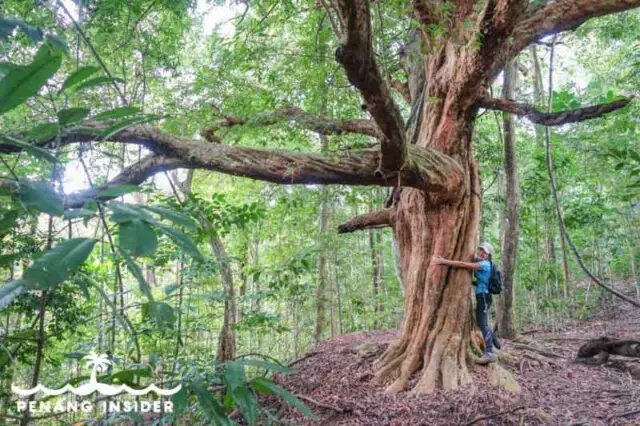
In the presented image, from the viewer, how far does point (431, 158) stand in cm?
447

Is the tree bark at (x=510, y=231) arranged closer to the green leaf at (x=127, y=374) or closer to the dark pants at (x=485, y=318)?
the dark pants at (x=485, y=318)

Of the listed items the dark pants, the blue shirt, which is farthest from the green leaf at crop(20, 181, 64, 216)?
the dark pants

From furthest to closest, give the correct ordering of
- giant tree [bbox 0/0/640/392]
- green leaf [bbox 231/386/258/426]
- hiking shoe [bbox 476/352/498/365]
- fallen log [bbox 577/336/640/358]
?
1. fallen log [bbox 577/336/640/358]
2. hiking shoe [bbox 476/352/498/365]
3. giant tree [bbox 0/0/640/392]
4. green leaf [bbox 231/386/258/426]

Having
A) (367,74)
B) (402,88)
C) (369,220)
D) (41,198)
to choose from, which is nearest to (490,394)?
(369,220)

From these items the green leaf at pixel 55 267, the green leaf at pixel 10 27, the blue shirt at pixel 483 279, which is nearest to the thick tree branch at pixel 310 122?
the blue shirt at pixel 483 279

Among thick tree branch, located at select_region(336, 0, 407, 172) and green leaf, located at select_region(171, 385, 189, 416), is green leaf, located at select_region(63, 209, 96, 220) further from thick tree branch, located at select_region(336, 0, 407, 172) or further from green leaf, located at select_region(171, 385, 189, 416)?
thick tree branch, located at select_region(336, 0, 407, 172)

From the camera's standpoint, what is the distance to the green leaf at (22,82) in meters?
0.70

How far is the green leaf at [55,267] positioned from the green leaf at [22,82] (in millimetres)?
242

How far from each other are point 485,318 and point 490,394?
1137 mm

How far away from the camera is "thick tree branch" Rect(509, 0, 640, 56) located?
15.1ft

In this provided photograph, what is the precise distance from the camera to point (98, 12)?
3730 mm

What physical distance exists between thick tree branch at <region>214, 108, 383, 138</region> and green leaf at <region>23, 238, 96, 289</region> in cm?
450

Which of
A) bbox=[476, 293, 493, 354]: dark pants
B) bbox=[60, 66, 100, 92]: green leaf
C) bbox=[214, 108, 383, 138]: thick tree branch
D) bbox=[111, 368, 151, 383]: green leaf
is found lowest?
bbox=[476, 293, 493, 354]: dark pants

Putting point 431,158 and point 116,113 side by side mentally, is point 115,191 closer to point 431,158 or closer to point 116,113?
point 116,113
